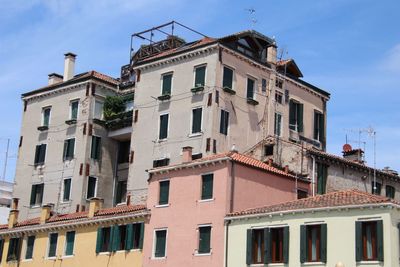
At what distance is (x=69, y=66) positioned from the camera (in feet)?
209

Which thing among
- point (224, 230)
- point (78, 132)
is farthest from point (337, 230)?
point (78, 132)

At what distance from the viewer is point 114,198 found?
59.2 m

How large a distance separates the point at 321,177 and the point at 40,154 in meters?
25.2

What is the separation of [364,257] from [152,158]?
21.6 metres

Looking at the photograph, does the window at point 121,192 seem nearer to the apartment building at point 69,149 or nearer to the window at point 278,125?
the apartment building at point 69,149

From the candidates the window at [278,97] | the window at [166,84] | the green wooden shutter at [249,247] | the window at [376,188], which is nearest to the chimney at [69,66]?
the window at [166,84]

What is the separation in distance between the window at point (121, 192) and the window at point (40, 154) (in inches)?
271

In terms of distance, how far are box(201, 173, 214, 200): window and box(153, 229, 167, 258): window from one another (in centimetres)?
338

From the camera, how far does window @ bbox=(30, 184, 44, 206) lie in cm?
5994

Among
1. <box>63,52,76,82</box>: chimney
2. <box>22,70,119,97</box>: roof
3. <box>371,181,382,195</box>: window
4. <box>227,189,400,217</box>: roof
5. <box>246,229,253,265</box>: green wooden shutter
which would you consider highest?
<box>63,52,76,82</box>: chimney

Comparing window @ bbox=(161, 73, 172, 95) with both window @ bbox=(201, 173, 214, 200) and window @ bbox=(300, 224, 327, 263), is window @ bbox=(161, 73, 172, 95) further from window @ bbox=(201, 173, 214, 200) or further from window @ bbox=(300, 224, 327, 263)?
window @ bbox=(300, 224, 327, 263)

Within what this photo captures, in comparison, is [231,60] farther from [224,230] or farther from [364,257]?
[364,257]

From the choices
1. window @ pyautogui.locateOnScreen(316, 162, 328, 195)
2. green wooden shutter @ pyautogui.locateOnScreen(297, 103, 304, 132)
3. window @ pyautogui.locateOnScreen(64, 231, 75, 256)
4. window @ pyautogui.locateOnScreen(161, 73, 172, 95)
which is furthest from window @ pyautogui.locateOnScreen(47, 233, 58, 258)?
green wooden shutter @ pyautogui.locateOnScreen(297, 103, 304, 132)

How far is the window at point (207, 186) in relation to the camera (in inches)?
1656
